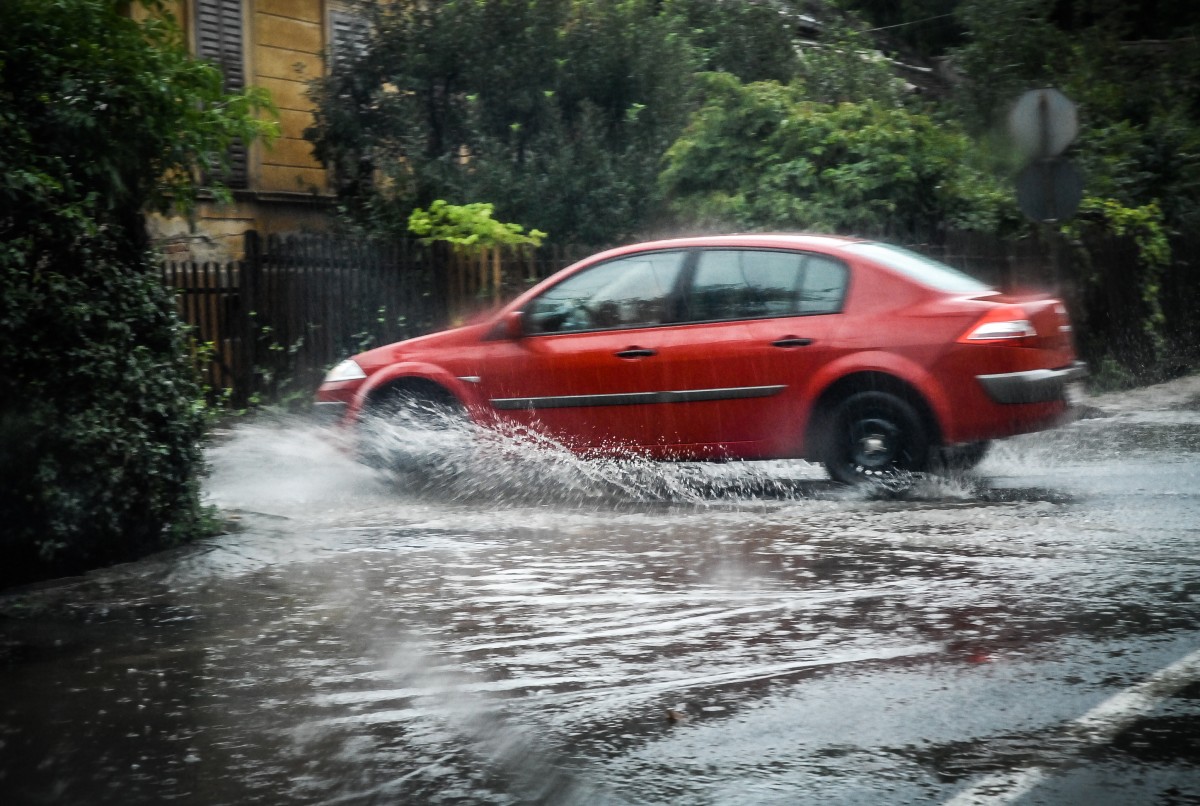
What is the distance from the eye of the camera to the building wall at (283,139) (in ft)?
61.8

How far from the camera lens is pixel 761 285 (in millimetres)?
9727

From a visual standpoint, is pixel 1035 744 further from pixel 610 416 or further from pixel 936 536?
pixel 610 416

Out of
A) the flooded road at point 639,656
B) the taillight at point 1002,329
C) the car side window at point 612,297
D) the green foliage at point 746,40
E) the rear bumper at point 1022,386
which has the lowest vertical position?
the flooded road at point 639,656

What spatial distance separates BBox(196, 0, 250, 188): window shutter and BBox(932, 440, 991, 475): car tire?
35.8 ft

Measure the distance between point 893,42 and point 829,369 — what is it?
105 ft

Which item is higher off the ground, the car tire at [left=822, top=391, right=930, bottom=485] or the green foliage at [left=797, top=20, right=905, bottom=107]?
the green foliage at [left=797, top=20, right=905, bottom=107]

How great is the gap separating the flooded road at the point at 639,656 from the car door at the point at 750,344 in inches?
20.1

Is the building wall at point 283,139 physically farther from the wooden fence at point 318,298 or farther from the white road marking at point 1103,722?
the white road marking at point 1103,722

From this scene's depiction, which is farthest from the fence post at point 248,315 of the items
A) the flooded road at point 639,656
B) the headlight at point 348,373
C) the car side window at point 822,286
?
the car side window at point 822,286

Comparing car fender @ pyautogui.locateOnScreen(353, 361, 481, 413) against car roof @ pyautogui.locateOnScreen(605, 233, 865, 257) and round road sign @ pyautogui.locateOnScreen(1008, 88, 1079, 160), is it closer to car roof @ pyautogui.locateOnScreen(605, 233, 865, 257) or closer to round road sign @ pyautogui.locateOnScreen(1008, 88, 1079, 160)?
car roof @ pyautogui.locateOnScreen(605, 233, 865, 257)

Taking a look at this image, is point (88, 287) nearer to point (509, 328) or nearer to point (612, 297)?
point (509, 328)

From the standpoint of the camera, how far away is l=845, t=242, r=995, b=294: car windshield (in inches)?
373

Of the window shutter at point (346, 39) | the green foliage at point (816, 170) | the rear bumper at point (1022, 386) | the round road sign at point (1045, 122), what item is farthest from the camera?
the window shutter at point (346, 39)

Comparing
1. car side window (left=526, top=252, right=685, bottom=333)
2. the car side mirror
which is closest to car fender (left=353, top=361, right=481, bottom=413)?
the car side mirror
